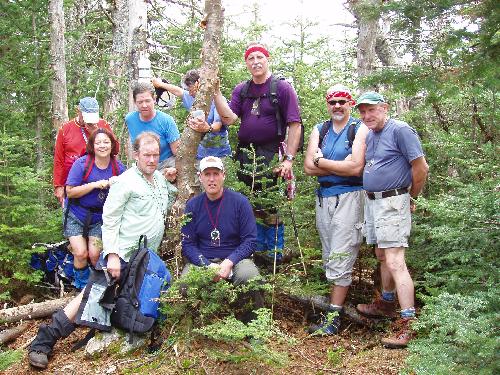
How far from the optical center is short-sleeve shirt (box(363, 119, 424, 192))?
511 centimetres

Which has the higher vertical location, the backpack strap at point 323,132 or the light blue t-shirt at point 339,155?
the backpack strap at point 323,132

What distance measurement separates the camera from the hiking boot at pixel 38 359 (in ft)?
16.8

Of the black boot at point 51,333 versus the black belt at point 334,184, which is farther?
the black belt at point 334,184

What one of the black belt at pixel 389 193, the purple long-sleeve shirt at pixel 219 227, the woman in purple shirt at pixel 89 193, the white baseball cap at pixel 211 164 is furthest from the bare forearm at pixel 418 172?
the woman in purple shirt at pixel 89 193

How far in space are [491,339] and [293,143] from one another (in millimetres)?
3525

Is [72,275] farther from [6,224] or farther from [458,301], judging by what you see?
[458,301]

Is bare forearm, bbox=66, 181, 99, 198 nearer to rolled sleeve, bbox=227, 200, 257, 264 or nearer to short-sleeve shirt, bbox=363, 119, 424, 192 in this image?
rolled sleeve, bbox=227, 200, 257, 264

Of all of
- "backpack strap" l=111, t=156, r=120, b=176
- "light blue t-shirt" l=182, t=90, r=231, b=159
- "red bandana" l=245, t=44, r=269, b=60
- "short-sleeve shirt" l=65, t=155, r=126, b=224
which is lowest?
"short-sleeve shirt" l=65, t=155, r=126, b=224

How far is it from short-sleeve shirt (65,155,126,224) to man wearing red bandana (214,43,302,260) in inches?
65.6

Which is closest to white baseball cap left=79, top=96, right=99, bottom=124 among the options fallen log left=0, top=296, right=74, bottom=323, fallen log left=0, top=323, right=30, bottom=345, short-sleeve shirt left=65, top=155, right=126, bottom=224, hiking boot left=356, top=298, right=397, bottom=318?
short-sleeve shirt left=65, top=155, right=126, bottom=224

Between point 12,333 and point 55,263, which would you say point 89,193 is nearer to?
point 55,263

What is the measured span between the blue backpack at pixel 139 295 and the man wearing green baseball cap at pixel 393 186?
2414mm

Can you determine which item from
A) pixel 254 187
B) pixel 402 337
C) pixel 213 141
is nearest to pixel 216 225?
pixel 254 187

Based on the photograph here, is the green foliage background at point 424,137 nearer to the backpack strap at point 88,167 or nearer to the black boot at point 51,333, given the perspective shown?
the black boot at point 51,333
